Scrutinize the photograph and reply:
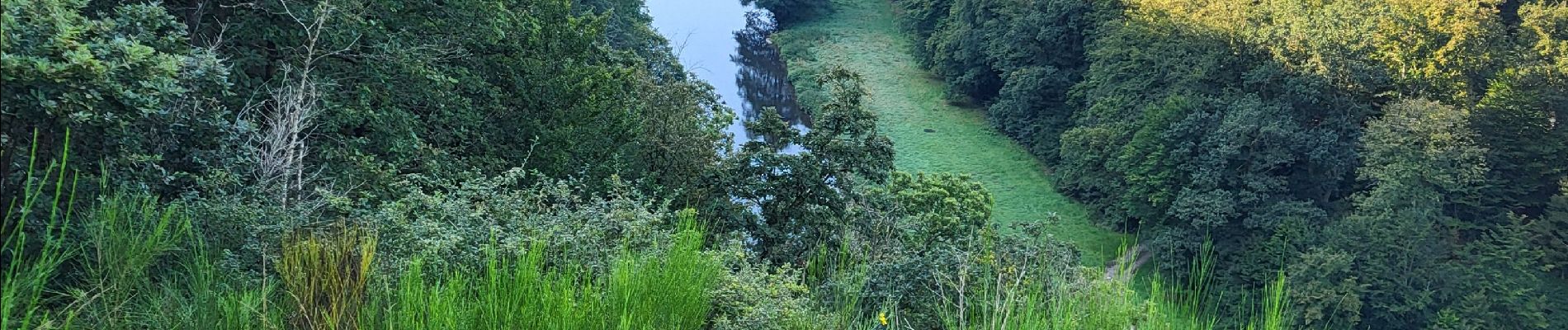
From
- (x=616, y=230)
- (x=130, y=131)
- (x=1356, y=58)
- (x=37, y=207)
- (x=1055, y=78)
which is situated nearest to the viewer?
(x=37, y=207)

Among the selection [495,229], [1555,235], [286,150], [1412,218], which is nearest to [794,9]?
[1412,218]

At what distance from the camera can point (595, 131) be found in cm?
1442

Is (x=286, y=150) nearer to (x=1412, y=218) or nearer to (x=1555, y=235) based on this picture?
(x=1412, y=218)

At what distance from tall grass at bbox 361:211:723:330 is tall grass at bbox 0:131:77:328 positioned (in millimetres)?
1045

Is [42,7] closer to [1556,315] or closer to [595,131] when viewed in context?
[595,131]

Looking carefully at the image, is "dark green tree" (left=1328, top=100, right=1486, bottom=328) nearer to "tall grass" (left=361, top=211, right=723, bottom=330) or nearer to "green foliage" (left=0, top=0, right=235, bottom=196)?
"tall grass" (left=361, top=211, right=723, bottom=330)

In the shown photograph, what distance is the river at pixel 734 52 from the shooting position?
36.7m

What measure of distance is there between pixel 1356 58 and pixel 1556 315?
241 inches

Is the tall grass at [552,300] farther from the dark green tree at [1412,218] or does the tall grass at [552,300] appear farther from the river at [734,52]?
the river at [734,52]

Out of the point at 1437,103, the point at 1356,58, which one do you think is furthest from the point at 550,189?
the point at 1356,58

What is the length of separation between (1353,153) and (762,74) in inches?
963

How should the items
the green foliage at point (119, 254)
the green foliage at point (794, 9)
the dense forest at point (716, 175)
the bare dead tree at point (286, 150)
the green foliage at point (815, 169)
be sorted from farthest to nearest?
the green foliage at point (794, 9), the green foliage at point (815, 169), the bare dead tree at point (286, 150), the dense forest at point (716, 175), the green foliage at point (119, 254)

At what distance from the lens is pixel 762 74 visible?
4128 cm

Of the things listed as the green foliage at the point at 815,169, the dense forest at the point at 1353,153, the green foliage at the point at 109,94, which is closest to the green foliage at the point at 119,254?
the green foliage at the point at 109,94
